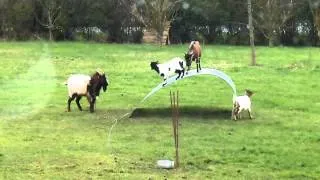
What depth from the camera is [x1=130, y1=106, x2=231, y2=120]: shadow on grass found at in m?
14.2

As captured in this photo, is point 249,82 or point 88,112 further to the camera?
point 249,82

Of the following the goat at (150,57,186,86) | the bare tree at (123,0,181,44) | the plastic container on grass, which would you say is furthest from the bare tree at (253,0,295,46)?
the plastic container on grass

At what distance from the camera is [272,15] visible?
38.6 m

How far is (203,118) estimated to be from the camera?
45.8 ft

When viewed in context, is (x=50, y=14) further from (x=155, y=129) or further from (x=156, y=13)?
(x=155, y=129)

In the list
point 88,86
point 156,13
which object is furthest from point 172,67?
point 156,13

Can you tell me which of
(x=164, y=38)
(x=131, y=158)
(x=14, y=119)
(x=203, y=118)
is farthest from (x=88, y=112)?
(x=164, y=38)

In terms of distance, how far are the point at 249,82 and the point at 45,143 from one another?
9.95m

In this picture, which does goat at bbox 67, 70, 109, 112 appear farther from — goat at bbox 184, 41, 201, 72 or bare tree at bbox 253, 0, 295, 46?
bare tree at bbox 253, 0, 295, 46

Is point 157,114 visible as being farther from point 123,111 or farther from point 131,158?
point 131,158

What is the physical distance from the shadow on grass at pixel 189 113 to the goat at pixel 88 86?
3.77 ft

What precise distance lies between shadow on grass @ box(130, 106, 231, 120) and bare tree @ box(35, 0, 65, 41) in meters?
27.4

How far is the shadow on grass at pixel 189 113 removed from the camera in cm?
1418

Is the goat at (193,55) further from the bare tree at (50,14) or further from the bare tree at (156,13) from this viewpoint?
the bare tree at (50,14)
